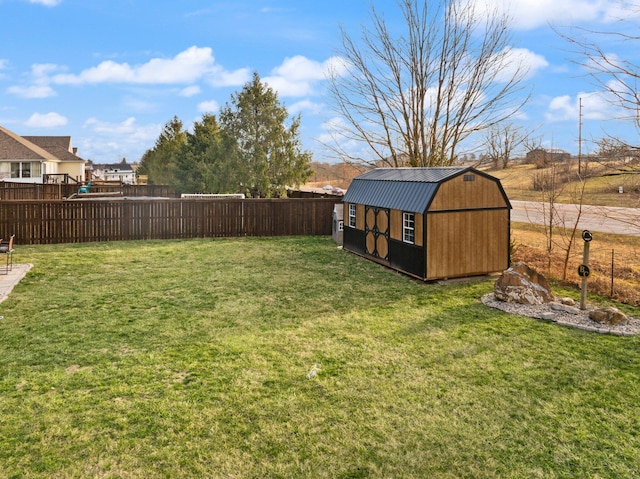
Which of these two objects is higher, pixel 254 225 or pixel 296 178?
pixel 296 178

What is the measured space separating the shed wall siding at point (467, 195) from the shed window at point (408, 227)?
78cm

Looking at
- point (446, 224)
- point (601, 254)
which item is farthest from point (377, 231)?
point (601, 254)

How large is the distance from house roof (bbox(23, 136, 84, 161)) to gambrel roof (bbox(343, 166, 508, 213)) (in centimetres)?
4538

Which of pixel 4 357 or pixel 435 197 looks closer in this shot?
pixel 4 357

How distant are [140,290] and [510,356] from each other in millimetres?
7166

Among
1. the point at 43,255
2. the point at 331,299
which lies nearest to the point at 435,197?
the point at 331,299

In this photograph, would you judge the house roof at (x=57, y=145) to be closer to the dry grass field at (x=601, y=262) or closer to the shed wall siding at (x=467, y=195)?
the dry grass field at (x=601, y=262)

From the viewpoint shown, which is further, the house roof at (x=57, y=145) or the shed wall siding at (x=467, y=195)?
the house roof at (x=57, y=145)

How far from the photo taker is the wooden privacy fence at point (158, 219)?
52.8 feet

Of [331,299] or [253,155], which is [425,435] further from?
[253,155]

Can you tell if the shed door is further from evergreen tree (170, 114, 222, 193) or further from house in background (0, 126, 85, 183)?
house in background (0, 126, 85, 183)

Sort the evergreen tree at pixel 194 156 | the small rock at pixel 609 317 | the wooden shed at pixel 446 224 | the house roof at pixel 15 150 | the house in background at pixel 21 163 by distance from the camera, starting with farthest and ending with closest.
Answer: the house roof at pixel 15 150
the house in background at pixel 21 163
the evergreen tree at pixel 194 156
the wooden shed at pixel 446 224
the small rock at pixel 609 317

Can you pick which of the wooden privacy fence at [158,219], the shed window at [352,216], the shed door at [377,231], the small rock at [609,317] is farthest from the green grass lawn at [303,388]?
the wooden privacy fence at [158,219]

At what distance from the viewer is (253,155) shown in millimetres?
22328
